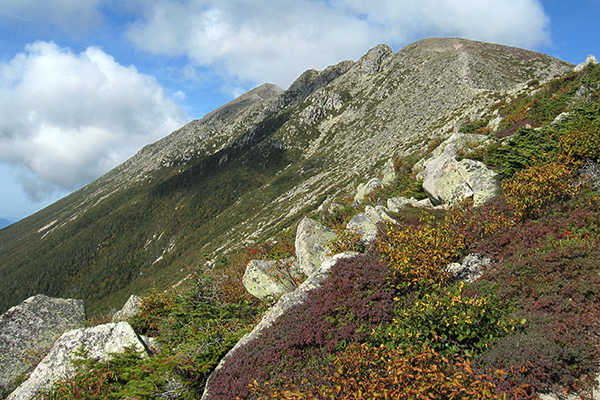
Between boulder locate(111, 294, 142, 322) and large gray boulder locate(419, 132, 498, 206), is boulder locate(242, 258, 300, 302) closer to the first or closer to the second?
boulder locate(111, 294, 142, 322)

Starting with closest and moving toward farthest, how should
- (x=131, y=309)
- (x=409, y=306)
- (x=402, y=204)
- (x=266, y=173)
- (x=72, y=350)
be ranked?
(x=409, y=306)
(x=72, y=350)
(x=402, y=204)
(x=131, y=309)
(x=266, y=173)

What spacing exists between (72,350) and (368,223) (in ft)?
34.9

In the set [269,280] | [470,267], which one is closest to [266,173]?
[269,280]

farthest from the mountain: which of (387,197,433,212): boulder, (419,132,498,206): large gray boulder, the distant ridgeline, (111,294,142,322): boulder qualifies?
the distant ridgeline

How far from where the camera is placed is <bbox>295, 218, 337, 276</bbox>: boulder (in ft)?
34.9

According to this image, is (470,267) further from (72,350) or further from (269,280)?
(72,350)

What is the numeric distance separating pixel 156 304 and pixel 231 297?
12.9ft

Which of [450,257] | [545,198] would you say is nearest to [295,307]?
[450,257]

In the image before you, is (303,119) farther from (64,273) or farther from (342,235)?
(64,273)

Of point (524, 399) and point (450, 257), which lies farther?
point (450, 257)

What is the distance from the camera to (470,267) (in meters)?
7.38

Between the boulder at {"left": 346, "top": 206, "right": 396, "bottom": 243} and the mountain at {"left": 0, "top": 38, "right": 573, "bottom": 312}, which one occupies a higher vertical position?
the mountain at {"left": 0, "top": 38, "right": 573, "bottom": 312}

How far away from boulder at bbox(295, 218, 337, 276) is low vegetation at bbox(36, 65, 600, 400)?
7.68 ft

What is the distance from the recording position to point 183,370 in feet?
22.0
